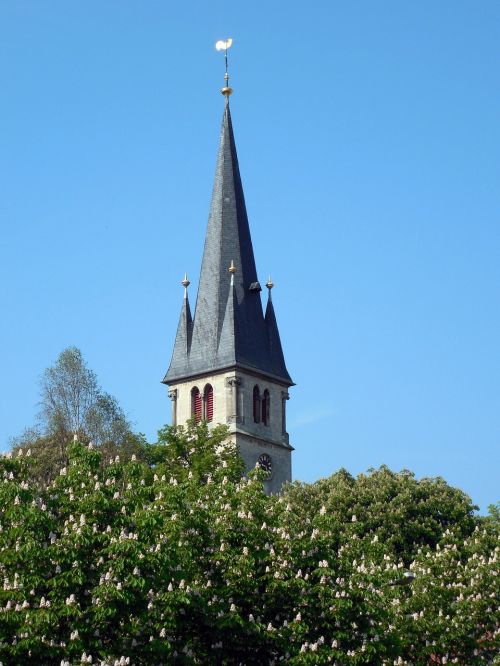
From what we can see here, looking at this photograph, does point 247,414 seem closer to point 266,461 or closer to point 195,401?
point 266,461

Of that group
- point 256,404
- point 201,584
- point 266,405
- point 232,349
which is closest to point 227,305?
point 232,349

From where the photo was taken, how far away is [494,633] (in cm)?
4134

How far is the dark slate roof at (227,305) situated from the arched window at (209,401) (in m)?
1.12

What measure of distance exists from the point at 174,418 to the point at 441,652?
48.1 metres

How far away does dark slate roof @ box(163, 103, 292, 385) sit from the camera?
86.1 metres

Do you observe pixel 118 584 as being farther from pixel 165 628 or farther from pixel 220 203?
pixel 220 203

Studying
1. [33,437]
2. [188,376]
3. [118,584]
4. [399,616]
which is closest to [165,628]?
[118,584]

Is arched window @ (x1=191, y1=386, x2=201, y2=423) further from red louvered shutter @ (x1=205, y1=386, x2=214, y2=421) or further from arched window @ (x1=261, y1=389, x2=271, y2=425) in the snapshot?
arched window @ (x1=261, y1=389, x2=271, y2=425)

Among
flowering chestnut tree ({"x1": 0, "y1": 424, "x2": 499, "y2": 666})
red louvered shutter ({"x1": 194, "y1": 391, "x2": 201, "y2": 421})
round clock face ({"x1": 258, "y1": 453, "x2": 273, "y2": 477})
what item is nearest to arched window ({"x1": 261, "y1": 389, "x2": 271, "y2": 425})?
round clock face ({"x1": 258, "y1": 453, "x2": 273, "y2": 477})

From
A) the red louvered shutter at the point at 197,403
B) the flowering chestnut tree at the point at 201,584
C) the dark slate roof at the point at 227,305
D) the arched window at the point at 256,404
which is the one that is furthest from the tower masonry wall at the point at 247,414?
the flowering chestnut tree at the point at 201,584

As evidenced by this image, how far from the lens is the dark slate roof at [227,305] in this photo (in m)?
86.1

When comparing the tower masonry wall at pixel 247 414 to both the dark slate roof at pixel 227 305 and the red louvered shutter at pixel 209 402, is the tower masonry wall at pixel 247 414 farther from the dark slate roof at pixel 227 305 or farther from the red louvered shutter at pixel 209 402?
the dark slate roof at pixel 227 305

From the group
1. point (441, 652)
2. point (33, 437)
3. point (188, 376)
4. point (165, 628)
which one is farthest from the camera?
point (188, 376)

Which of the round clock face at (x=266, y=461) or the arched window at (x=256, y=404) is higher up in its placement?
the arched window at (x=256, y=404)
